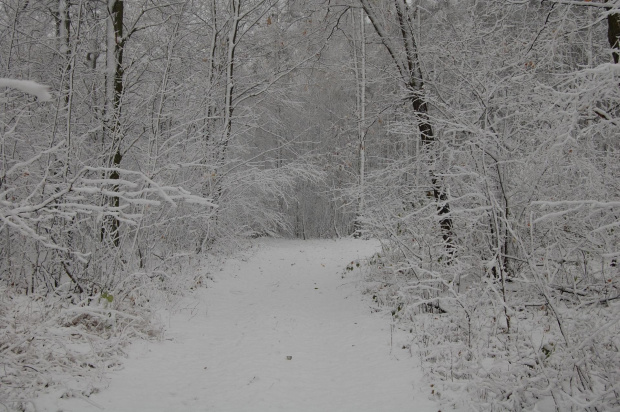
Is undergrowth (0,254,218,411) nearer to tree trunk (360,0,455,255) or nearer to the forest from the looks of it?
the forest

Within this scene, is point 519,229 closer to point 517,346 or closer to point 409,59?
point 517,346

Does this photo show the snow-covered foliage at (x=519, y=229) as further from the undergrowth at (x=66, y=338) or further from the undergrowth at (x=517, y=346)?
the undergrowth at (x=66, y=338)

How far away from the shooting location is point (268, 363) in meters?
4.91

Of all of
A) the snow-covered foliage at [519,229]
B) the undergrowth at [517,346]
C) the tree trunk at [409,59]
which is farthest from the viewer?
the tree trunk at [409,59]

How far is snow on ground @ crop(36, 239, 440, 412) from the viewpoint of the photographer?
390 centimetres

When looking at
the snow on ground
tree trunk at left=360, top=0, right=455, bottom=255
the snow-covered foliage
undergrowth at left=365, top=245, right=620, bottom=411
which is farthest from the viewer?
tree trunk at left=360, top=0, right=455, bottom=255

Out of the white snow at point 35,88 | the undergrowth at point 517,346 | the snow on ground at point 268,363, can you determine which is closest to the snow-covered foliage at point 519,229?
the undergrowth at point 517,346

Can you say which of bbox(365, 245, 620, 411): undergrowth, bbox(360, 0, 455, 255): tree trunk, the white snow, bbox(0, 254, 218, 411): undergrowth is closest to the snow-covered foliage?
bbox(365, 245, 620, 411): undergrowth

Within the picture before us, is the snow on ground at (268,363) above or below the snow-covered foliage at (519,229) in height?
below

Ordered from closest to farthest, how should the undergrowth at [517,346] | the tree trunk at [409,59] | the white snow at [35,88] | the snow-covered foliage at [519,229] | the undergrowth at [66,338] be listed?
the white snow at [35,88], the undergrowth at [517,346], the snow-covered foliage at [519,229], the undergrowth at [66,338], the tree trunk at [409,59]

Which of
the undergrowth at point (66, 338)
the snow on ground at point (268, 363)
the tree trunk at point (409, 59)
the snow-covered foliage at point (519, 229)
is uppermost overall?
the tree trunk at point (409, 59)

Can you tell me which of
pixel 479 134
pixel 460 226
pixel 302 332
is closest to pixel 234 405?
pixel 302 332

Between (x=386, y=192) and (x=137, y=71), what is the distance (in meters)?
5.92

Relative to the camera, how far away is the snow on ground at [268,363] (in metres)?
3.90
